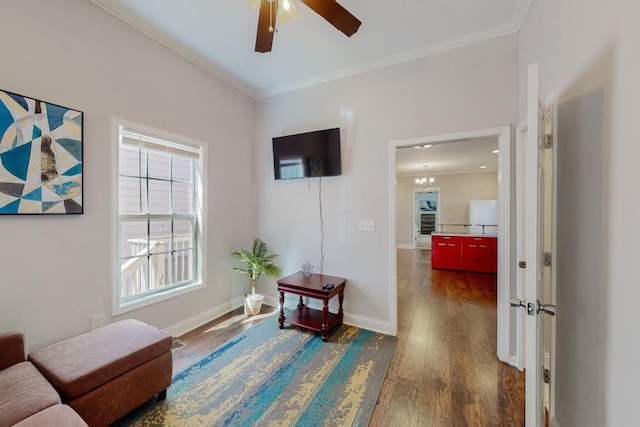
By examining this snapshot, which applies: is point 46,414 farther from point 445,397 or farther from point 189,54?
point 189,54

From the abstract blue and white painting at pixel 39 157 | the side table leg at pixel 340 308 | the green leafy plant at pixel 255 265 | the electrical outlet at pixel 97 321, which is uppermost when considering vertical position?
the abstract blue and white painting at pixel 39 157

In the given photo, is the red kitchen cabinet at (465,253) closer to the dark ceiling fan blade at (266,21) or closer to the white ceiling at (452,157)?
the white ceiling at (452,157)

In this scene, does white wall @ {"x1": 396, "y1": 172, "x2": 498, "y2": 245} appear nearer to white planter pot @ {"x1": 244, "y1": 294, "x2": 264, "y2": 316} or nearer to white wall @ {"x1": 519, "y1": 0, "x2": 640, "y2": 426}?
white planter pot @ {"x1": 244, "y1": 294, "x2": 264, "y2": 316}

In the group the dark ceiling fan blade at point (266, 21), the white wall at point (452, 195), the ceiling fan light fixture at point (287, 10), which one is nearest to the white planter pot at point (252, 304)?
the dark ceiling fan blade at point (266, 21)

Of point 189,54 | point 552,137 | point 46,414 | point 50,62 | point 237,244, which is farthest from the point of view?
point 237,244

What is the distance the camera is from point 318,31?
223 cm

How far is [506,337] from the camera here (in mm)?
2137

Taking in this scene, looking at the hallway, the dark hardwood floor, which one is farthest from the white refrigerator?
the hallway

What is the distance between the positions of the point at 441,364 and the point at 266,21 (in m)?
2.91

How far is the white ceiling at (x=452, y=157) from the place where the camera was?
4.71 meters

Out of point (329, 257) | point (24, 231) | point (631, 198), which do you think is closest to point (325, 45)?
point (329, 257)

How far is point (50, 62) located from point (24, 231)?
3.81 feet

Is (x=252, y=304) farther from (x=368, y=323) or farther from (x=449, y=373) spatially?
(x=449, y=373)

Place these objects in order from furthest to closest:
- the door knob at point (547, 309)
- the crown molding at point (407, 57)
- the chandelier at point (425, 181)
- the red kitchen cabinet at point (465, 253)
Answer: the chandelier at point (425, 181) < the red kitchen cabinet at point (465, 253) < the crown molding at point (407, 57) < the door knob at point (547, 309)
